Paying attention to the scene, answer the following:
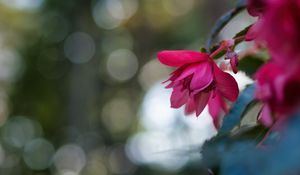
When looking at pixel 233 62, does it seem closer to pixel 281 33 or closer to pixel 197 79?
pixel 197 79

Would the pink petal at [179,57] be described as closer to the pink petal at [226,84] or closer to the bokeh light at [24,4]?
the pink petal at [226,84]

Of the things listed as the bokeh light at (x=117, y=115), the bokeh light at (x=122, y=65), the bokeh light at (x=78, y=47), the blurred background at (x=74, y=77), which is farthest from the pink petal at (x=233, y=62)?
the bokeh light at (x=122, y=65)

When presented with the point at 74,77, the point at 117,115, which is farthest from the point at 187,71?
the point at 117,115

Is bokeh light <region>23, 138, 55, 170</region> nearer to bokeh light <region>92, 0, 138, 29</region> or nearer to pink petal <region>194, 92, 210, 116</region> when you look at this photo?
bokeh light <region>92, 0, 138, 29</region>

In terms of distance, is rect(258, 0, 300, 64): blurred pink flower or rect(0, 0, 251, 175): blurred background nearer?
rect(258, 0, 300, 64): blurred pink flower

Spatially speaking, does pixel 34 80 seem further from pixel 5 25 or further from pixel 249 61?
pixel 249 61

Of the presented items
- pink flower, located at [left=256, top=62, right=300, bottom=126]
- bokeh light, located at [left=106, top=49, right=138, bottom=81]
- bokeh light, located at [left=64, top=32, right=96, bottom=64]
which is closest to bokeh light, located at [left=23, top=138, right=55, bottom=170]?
bokeh light, located at [left=64, top=32, right=96, bottom=64]

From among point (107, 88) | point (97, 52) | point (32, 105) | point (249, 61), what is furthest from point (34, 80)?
point (249, 61)
